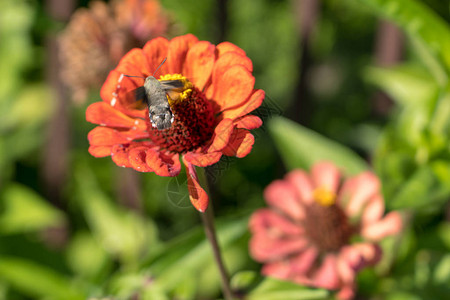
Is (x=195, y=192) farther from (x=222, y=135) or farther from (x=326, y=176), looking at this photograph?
(x=326, y=176)

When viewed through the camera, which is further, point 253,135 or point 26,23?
point 26,23

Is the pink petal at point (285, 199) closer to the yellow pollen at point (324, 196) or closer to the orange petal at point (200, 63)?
the yellow pollen at point (324, 196)

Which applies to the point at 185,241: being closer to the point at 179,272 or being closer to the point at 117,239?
the point at 179,272

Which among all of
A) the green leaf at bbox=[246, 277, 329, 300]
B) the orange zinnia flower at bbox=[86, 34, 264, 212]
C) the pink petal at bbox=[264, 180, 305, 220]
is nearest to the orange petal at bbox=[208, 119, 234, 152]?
the orange zinnia flower at bbox=[86, 34, 264, 212]

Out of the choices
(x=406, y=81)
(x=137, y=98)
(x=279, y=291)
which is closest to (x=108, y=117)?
(x=137, y=98)

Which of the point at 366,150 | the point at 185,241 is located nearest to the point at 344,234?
the point at 185,241

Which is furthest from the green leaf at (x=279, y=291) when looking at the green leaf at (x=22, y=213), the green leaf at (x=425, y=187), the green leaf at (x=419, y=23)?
the green leaf at (x=22, y=213)
